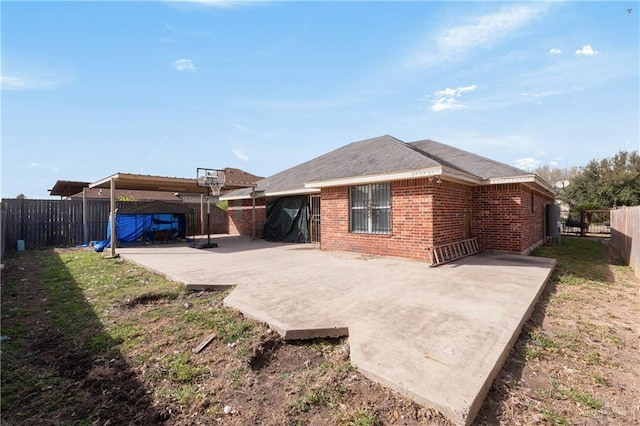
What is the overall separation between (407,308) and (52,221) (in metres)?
16.1

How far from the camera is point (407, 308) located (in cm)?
421

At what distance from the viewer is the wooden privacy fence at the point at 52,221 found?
12.5 meters

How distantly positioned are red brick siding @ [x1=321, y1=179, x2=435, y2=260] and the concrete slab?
20.7 inches

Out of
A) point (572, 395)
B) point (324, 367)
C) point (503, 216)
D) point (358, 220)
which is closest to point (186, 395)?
point (324, 367)

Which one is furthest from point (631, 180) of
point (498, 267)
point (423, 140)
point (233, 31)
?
point (233, 31)

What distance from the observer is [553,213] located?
1260 centimetres

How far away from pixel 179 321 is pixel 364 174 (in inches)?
240

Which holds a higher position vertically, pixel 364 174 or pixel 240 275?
pixel 364 174

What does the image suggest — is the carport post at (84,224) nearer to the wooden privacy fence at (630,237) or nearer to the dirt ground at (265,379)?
the dirt ground at (265,379)

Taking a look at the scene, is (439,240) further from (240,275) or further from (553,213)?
(553,213)

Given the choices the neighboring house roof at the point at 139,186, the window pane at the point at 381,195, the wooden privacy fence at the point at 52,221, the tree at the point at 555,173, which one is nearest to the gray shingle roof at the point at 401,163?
the window pane at the point at 381,195

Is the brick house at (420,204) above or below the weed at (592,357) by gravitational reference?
above

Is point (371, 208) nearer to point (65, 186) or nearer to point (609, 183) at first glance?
point (65, 186)

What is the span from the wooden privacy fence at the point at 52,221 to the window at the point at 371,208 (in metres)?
8.05
